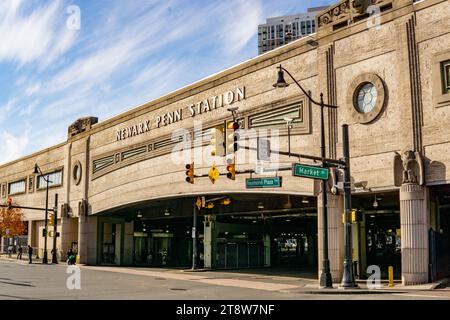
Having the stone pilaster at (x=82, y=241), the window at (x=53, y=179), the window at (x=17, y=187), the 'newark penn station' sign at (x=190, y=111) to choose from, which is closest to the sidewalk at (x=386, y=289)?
the 'newark penn station' sign at (x=190, y=111)

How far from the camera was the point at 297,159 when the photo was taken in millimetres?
33469

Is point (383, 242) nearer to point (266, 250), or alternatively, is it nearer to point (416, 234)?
point (266, 250)

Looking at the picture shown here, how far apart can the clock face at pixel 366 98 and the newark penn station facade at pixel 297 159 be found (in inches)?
2.5

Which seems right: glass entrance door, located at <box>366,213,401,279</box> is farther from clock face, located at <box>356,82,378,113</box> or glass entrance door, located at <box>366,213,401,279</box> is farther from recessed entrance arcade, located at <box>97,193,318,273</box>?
clock face, located at <box>356,82,378,113</box>

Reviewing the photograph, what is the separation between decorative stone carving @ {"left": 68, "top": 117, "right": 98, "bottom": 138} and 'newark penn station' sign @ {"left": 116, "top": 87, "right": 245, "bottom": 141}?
6920 mm

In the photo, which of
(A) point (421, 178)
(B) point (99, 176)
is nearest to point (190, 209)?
(B) point (99, 176)

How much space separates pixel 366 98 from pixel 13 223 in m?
51.9

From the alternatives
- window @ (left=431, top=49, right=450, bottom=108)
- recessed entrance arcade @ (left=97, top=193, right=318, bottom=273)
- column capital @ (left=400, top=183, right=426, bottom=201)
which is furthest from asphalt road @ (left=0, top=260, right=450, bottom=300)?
recessed entrance arcade @ (left=97, top=193, right=318, bottom=273)

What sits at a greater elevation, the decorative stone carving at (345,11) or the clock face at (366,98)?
the decorative stone carving at (345,11)

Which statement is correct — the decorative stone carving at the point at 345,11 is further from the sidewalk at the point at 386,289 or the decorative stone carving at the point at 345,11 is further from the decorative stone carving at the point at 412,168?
the sidewalk at the point at 386,289

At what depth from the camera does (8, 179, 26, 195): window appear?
71625 millimetres

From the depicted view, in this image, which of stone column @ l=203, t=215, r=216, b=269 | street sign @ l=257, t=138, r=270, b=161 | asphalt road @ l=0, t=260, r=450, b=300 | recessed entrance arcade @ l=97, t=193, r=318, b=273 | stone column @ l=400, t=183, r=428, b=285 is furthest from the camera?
stone column @ l=203, t=215, r=216, b=269

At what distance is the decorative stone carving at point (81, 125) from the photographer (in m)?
56.2

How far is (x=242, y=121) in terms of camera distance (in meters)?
37.3
